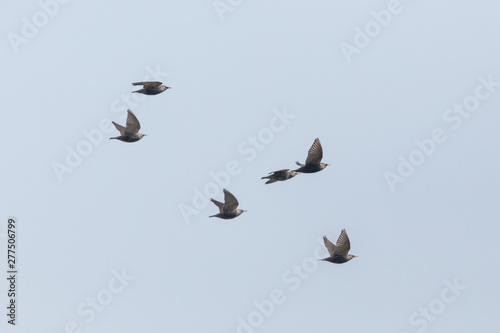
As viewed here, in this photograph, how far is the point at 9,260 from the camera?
84250 mm

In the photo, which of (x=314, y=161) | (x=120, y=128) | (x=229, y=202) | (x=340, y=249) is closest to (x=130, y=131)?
(x=120, y=128)

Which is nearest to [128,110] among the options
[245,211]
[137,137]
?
[137,137]

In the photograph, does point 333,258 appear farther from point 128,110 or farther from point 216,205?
point 128,110

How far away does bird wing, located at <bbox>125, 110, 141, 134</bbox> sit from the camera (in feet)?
265

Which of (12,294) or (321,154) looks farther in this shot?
(12,294)

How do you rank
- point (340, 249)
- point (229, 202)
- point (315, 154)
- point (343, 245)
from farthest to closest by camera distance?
point (229, 202), point (340, 249), point (343, 245), point (315, 154)

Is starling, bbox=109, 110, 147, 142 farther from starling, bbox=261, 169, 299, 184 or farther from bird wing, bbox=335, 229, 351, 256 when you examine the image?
bird wing, bbox=335, 229, 351, 256

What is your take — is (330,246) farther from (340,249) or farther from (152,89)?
(152,89)

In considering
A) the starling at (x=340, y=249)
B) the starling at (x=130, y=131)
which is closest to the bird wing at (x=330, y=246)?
the starling at (x=340, y=249)

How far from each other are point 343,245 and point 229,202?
5937 mm

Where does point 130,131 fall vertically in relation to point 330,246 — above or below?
above

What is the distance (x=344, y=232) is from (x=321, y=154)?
401 cm

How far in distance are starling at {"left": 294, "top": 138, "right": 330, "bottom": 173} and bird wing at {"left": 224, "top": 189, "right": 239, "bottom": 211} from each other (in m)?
3.52

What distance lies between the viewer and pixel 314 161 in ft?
258
